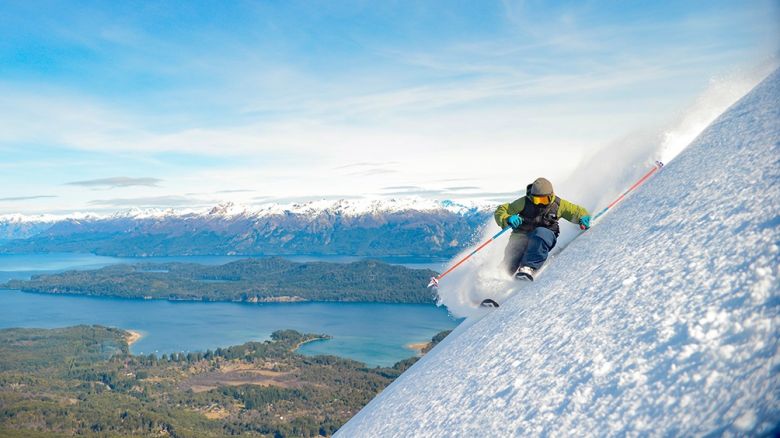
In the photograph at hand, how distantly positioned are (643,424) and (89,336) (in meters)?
200

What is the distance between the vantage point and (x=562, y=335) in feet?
14.8

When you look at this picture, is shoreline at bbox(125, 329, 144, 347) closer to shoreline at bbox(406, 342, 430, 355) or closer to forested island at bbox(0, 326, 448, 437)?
forested island at bbox(0, 326, 448, 437)

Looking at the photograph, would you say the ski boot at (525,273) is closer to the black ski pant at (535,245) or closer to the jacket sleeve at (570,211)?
the black ski pant at (535,245)

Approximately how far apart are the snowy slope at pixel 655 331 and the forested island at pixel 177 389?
94.7 metres

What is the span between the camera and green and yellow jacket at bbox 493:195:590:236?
8.54 m

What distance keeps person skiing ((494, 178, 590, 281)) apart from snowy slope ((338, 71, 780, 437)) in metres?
1.43

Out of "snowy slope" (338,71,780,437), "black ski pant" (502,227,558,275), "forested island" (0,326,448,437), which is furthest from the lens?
"forested island" (0,326,448,437)

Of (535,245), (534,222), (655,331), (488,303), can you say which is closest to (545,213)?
(534,222)

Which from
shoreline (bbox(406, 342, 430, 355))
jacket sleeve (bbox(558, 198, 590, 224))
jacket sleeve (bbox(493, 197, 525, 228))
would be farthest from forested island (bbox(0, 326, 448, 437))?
jacket sleeve (bbox(558, 198, 590, 224))

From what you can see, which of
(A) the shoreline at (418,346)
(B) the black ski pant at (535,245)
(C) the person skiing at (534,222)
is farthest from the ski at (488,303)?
(A) the shoreline at (418,346)

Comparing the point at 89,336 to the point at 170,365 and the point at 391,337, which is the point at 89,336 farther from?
the point at 391,337

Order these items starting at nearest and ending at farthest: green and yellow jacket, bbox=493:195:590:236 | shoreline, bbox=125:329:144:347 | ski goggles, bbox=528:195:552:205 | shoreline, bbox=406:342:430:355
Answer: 1. ski goggles, bbox=528:195:552:205
2. green and yellow jacket, bbox=493:195:590:236
3. shoreline, bbox=406:342:430:355
4. shoreline, bbox=125:329:144:347

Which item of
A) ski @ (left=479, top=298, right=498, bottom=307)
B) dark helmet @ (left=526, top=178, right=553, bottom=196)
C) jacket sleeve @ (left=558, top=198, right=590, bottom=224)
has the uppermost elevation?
dark helmet @ (left=526, top=178, right=553, bottom=196)

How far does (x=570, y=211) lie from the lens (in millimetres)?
8633
